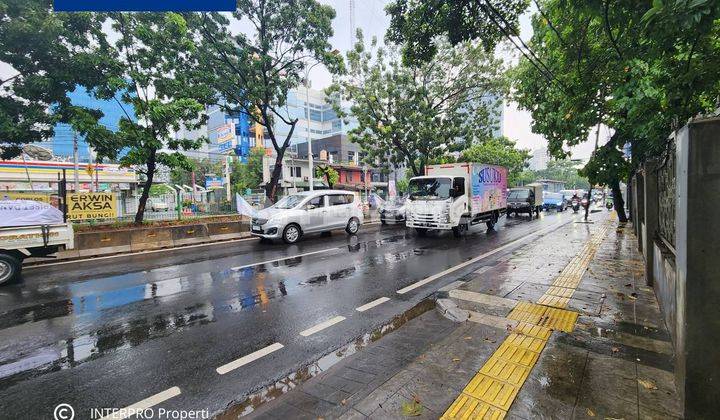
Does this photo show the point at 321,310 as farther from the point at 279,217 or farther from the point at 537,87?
the point at 537,87

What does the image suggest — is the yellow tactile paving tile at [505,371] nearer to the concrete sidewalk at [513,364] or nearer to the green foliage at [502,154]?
the concrete sidewalk at [513,364]

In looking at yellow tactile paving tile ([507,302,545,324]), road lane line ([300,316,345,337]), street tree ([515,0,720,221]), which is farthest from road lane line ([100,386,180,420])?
street tree ([515,0,720,221])

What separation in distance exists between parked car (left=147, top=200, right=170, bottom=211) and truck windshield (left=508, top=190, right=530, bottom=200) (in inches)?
836

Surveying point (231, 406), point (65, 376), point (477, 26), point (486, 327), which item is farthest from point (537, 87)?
point (65, 376)

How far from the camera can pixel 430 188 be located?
41.7ft

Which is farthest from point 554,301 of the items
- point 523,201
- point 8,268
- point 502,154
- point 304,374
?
point 502,154

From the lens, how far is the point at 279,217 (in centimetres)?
1185

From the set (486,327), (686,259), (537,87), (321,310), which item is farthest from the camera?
(537,87)

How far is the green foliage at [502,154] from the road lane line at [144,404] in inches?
1341

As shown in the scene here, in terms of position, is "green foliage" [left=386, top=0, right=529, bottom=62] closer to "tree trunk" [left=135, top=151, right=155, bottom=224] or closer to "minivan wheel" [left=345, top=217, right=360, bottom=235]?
"minivan wheel" [left=345, top=217, right=360, bottom=235]

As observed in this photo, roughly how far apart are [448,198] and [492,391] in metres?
9.60

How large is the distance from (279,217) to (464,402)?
9.81 meters

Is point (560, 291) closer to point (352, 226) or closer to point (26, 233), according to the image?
point (352, 226)

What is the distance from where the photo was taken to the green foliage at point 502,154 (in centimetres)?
3530
